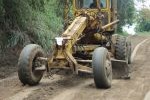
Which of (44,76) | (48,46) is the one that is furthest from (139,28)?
(44,76)

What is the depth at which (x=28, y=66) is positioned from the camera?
11.1 m

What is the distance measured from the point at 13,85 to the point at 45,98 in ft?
7.01

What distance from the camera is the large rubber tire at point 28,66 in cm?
1105

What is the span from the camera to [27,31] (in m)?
16.5

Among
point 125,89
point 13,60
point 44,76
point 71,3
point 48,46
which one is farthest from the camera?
point 48,46

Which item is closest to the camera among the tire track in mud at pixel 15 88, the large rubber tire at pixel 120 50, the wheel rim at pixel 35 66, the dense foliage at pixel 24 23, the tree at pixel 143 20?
the tire track in mud at pixel 15 88

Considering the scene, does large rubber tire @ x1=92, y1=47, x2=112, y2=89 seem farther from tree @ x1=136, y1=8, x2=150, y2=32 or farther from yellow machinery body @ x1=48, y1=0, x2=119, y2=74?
tree @ x1=136, y1=8, x2=150, y2=32

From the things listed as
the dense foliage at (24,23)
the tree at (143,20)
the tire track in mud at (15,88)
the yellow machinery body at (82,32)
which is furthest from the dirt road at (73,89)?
the tree at (143,20)

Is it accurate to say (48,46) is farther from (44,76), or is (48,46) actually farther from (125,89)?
(125,89)

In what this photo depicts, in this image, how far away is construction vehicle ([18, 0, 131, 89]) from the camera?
35.6 ft

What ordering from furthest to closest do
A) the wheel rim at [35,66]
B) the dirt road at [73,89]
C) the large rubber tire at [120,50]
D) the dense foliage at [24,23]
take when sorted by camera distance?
1. the dense foliage at [24,23]
2. the large rubber tire at [120,50]
3. the wheel rim at [35,66]
4. the dirt road at [73,89]

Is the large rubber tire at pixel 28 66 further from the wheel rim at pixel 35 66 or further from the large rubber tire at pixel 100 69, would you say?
the large rubber tire at pixel 100 69

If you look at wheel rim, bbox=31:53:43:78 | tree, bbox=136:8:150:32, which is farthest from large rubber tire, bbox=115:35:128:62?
tree, bbox=136:8:150:32

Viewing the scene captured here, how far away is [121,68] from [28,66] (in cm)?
278
